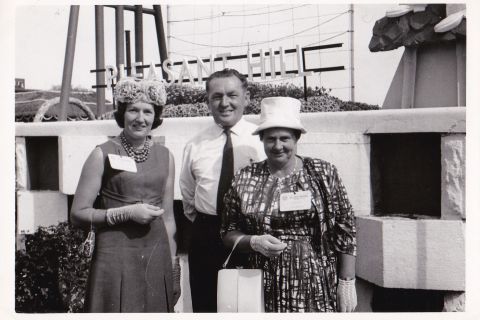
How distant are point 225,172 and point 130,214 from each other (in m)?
0.62

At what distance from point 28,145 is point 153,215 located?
2232 millimetres

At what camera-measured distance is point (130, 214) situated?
2.61 metres

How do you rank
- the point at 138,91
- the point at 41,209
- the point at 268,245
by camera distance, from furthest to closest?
the point at 41,209
the point at 138,91
the point at 268,245

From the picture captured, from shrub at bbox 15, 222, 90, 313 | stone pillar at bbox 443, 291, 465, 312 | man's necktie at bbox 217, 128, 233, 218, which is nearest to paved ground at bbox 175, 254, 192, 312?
shrub at bbox 15, 222, 90, 313

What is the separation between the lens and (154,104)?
2744mm

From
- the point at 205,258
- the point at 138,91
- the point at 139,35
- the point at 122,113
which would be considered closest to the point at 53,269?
the point at 205,258

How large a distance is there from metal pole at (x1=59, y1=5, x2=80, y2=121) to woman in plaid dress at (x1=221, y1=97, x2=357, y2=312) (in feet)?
7.49

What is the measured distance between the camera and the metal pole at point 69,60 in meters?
4.25

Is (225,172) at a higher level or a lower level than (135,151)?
lower

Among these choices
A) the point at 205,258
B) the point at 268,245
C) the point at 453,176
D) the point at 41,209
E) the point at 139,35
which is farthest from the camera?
the point at 139,35

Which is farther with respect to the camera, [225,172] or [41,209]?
[41,209]

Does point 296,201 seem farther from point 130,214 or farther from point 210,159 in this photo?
point 130,214

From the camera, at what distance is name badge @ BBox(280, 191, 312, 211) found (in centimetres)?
253

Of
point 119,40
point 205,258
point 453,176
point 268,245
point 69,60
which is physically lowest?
point 205,258
